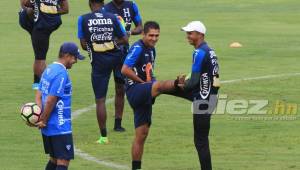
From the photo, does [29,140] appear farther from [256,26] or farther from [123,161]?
[256,26]

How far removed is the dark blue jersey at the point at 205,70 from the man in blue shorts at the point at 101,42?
326 cm

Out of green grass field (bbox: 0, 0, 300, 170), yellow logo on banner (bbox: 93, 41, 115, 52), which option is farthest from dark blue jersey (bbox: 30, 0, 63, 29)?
yellow logo on banner (bbox: 93, 41, 115, 52)

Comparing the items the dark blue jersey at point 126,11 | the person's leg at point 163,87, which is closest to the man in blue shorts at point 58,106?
the person's leg at point 163,87

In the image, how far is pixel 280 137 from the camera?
1587 cm

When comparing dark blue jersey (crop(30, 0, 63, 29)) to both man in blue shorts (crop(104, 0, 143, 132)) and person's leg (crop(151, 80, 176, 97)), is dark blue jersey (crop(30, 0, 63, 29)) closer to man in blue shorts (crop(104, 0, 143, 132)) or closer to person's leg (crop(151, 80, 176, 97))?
man in blue shorts (crop(104, 0, 143, 132))

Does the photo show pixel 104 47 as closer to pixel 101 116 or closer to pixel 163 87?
pixel 101 116

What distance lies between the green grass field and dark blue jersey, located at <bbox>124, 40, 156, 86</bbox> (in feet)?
A: 4.45

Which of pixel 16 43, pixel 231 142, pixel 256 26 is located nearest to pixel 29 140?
pixel 231 142

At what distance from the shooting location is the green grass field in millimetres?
14312

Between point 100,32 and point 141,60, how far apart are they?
2.23m

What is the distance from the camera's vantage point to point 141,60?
44.9ft

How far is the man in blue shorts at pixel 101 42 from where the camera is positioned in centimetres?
1566

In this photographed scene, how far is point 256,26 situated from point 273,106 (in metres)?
15.2

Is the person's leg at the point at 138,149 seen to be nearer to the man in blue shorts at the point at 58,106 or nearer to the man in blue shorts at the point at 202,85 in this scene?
the man in blue shorts at the point at 202,85
